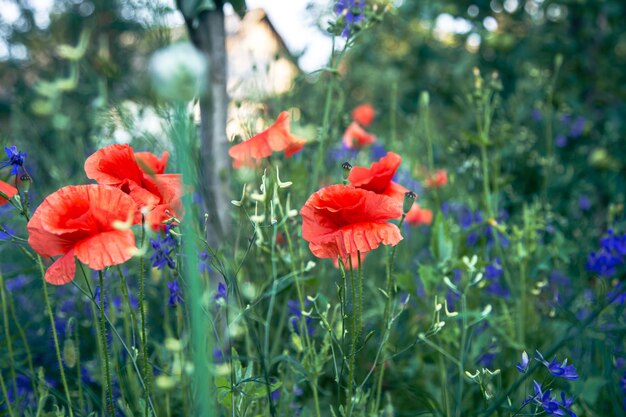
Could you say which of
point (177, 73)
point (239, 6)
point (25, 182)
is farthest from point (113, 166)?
point (239, 6)

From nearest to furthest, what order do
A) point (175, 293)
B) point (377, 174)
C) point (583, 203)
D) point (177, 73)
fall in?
point (177, 73) → point (377, 174) → point (175, 293) → point (583, 203)

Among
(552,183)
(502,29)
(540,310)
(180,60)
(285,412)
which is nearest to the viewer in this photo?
(180,60)

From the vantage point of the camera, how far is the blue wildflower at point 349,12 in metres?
1.29

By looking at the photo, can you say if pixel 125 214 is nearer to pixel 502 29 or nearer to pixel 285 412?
pixel 285 412

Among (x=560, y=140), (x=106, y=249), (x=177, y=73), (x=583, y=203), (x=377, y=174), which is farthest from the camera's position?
(x=560, y=140)

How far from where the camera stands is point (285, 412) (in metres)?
1.09

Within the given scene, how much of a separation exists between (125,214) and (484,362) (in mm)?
1067

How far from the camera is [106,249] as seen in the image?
2.46ft

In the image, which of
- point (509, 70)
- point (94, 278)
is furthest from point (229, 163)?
point (509, 70)

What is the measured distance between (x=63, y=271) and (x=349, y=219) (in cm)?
39

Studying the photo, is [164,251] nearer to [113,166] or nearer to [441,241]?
[113,166]

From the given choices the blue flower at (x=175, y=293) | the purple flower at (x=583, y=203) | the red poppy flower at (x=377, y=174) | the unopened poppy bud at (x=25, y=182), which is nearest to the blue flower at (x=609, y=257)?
the red poppy flower at (x=377, y=174)

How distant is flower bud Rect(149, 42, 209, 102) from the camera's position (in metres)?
0.42

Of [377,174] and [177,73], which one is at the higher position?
[177,73]
